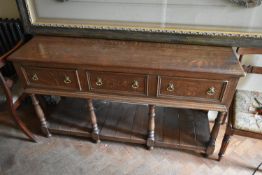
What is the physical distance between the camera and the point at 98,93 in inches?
53.7

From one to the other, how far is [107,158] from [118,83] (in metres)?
0.69

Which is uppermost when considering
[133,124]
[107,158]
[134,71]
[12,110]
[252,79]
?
[134,71]

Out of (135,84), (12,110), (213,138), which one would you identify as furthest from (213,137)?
(12,110)

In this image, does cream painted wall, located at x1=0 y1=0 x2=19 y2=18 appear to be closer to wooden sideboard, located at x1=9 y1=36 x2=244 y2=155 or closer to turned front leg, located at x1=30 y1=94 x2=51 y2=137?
wooden sideboard, located at x1=9 y1=36 x2=244 y2=155

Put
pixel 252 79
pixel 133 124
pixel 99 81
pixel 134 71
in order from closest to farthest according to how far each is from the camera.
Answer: pixel 134 71, pixel 99 81, pixel 252 79, pixel 133 124

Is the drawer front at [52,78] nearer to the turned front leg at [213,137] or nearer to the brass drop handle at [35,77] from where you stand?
the brass drop handle at [35,77]

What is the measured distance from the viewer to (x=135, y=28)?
4.58ft

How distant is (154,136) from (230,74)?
0.75 m

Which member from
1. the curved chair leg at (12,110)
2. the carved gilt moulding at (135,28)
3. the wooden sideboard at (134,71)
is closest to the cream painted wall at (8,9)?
the carved gilt moulding at (135,28)

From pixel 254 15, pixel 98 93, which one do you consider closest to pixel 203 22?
pixel 254 15

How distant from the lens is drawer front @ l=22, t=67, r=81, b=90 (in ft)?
4.30

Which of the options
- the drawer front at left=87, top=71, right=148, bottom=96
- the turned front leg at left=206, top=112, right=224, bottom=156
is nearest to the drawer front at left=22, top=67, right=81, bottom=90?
the drawer front at left=87, top=71, right=148, bottom=96

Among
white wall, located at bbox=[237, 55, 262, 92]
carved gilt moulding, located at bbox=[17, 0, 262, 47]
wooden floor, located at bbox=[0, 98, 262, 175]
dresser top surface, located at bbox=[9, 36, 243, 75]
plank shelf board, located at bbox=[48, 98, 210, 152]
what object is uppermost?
carved gilt moulding, located at bbox=[17, 0, 262, 47]

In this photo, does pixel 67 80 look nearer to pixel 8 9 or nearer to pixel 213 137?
pixel 8 9
